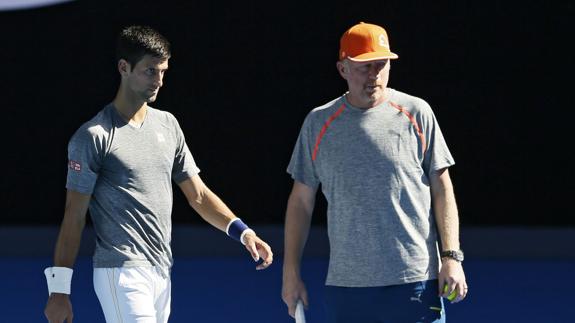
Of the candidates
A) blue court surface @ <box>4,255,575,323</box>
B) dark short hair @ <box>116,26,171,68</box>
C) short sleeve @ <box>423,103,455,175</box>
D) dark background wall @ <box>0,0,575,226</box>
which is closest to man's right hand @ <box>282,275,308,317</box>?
short sleeve @ <box>423,103,455,175</box>

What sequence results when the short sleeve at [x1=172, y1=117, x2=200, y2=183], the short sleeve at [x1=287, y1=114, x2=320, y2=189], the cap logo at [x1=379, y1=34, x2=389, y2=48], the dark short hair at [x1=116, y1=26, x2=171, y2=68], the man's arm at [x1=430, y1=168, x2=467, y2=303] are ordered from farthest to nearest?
the short sleeve at [x1=172, y1=117, x2=200, y2=183], the dark short hair at [x1=116, y1=26, x2=171, y2=68], the short sleeve at [x1=287, y1=114, x2=320, y2=189], the cap logo at [x1=379, y1=34, x2=389, y2=48], the man's arm at [x1=430, y1=168, x2=467, y2=303]

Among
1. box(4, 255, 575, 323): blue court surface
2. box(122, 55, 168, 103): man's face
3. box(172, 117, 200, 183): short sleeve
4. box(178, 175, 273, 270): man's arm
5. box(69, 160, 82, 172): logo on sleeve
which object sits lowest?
box(4, 255, 575, 323): blue court surface

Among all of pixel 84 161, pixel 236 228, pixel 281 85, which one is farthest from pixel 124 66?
pixel 281 85

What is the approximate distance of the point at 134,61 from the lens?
4.48 meters

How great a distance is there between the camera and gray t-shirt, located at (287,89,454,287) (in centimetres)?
405

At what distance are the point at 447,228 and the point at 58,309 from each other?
1444 mm

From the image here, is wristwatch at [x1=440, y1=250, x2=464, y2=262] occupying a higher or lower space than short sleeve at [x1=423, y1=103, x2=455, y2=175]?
lower

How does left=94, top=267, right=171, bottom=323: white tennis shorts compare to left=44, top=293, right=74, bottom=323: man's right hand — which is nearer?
left=44, top=293, right=74, bottom=323: man's right hand

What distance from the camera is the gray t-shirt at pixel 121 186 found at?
434 centimetres

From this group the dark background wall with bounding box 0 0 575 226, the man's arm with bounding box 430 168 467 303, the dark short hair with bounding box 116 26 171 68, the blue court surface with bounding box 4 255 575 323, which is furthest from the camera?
the dark background wall with bounding box 0 0 575 226

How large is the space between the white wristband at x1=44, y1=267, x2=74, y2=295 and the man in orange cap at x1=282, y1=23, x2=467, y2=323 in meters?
0.97

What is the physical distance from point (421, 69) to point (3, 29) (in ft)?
13.2

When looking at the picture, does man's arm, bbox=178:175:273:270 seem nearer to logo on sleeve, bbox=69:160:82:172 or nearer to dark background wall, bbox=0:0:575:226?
logo on sleeve, bbox=69:160:82:172

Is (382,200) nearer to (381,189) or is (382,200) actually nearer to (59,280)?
(381,189)
